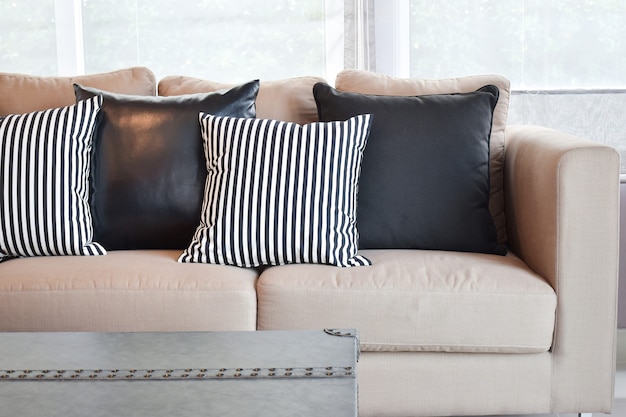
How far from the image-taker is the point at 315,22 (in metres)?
3.38

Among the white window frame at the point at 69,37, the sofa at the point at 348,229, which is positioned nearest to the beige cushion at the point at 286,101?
the sofa at the point at 348,229

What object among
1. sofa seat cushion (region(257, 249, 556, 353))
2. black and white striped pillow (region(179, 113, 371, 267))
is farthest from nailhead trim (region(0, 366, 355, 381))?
black and white striped pillow (region(179, 113, 371, 267))

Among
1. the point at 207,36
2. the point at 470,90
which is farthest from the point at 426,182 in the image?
the point at 207,36

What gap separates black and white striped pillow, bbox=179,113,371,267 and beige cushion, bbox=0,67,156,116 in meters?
0.55

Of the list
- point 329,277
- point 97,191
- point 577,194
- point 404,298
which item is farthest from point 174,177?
point 577,194

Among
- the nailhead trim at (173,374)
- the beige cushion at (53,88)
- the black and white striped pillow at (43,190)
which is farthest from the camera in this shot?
the beige cushion at (53,88)

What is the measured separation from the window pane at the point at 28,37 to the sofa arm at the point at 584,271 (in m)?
2.18

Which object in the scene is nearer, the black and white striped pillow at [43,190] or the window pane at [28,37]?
the black and white striped pillow at [43,190]

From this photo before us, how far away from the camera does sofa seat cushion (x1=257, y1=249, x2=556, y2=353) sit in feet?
6.86

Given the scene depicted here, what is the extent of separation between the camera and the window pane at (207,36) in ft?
11.0

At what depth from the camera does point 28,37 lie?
11.1 feet

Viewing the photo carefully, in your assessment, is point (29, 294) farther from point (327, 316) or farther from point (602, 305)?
point (602, 305)

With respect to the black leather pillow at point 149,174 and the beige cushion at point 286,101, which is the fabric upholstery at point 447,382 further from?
the beige cushion at point 286,101

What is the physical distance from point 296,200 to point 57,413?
3.62ft
